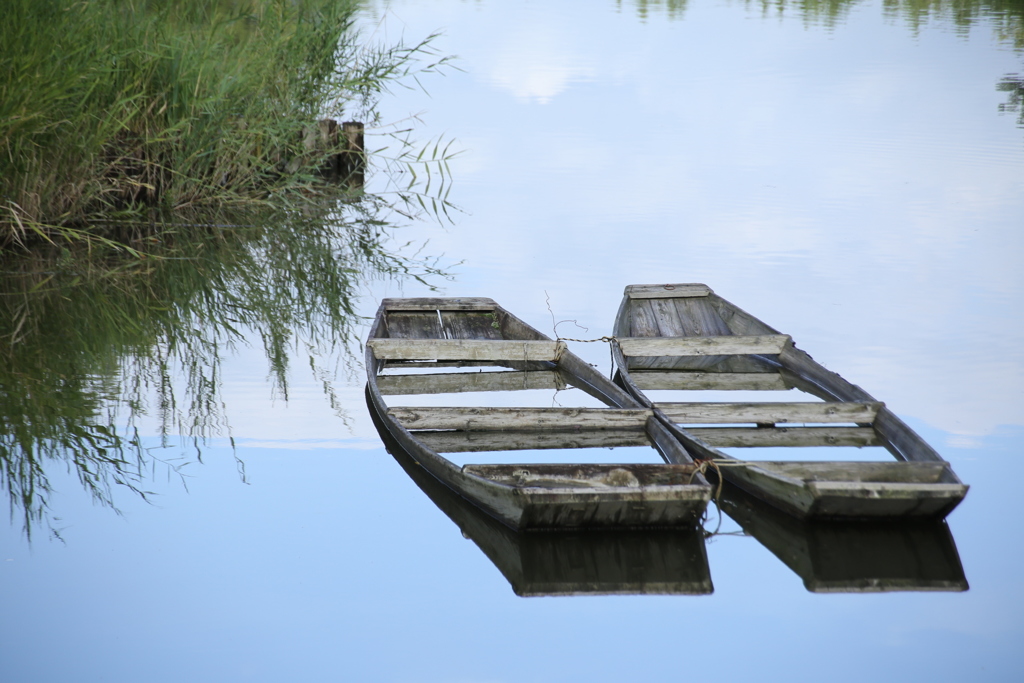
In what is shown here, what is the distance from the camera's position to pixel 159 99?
6668mm

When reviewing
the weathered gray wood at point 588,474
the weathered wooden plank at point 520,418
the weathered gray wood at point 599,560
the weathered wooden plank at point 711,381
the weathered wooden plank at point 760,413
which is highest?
the weathered gray wood at point 588,474

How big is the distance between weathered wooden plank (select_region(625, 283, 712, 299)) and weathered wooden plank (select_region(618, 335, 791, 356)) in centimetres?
73

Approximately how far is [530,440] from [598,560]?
871 mm

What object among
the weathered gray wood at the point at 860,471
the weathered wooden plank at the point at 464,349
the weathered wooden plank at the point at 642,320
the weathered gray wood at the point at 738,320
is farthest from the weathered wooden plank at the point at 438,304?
the weathered gray wood at the point at 860,471

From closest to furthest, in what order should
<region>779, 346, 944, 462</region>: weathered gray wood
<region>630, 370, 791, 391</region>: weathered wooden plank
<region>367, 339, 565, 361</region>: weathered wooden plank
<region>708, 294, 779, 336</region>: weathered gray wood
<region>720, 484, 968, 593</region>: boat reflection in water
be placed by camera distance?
<region>720, 484, 968, 593</region>: boat reflection in water → <region>779, 346, 944, 462</region>: weathered gray wood → <region>630, 370, 791, 391</region>: weathered wooden plank → <region>367, 339, 565, 361</region>: weathered wooden plank → <region>708, 294, 779, 336</region>: weathered gray wood

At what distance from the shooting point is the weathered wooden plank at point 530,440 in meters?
3.85

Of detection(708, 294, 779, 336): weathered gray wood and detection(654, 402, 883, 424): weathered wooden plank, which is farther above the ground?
detection(654, 402, 883, 424): weathered wooden plank

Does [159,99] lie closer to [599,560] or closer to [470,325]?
[470,325]

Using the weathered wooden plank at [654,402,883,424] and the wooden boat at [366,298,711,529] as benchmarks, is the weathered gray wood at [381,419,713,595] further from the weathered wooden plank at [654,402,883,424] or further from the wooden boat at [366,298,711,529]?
the weathered wooden plank at [654,402,883,424]

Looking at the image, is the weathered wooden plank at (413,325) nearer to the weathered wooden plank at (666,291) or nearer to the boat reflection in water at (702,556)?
the weathered wooden plank at (666,291)

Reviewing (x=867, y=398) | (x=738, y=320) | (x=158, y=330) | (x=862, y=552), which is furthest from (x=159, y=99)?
(x=862, y=552)

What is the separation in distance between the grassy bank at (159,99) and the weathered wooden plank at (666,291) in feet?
10.4

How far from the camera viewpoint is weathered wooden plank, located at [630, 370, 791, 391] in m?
4.64

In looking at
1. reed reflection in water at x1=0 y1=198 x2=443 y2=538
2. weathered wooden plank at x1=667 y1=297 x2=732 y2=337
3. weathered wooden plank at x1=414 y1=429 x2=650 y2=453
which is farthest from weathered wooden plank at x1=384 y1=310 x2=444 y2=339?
weathered wooden plank at x1=414 y1=429 x2=650 y2=453
